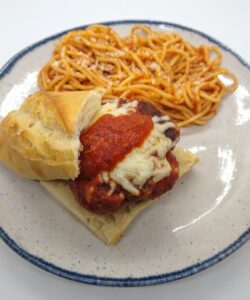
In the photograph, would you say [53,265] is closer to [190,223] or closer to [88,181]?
[88,181]

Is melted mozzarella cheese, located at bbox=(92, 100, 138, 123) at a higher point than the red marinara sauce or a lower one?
higher

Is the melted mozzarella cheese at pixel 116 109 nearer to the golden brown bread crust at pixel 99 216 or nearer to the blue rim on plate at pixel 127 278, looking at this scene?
the golden brown bread crust at pixel 99 216

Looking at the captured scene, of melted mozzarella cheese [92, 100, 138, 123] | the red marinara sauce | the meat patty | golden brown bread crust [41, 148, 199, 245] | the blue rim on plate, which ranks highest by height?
melted mozzarella cheese [92, 100, 138, 123]

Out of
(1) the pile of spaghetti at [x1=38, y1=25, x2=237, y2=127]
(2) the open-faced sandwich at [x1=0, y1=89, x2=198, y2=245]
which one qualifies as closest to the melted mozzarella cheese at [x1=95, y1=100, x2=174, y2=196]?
(2) the open-faced sandwich at [x1=0, y1=89, x2=198, y2=245]

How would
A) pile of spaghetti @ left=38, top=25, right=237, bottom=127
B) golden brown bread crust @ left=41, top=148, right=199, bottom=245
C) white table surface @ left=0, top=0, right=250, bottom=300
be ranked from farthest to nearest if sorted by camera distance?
white table surface @ left=0, top=0, right=250, bottom=300, pile of spaghetti @ left=38, top=25, right=237, bottom=127, golden brown bread crust @ left=41, top=148, right=199, bottom=245

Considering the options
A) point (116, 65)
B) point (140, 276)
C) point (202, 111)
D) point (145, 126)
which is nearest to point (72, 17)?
point (116, 65)

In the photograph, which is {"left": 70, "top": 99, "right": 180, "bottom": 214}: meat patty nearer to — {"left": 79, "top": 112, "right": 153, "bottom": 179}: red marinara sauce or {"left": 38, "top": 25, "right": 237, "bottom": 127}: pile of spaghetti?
{"left": 79, "top": 112, "right": 153, "bottom": 179}: red marinara sauce
